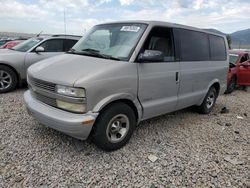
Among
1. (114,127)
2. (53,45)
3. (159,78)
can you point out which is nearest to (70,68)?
(114,127)

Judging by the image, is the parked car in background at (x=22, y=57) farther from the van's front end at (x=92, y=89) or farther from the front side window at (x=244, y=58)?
the front side window at (x=244, y=58)

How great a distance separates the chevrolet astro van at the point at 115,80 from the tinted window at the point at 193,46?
2 cm

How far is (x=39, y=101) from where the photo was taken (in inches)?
A: 141

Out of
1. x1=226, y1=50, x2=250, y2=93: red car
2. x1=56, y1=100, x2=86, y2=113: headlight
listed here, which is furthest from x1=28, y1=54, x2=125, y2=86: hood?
x1=226, y1=50, x2=250, y2=93: red car

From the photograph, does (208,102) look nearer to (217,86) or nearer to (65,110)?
(217,86)

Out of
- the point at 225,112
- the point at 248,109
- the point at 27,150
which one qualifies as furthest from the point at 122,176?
the point at 248,109

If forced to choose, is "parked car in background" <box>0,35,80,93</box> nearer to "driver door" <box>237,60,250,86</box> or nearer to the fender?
the fender

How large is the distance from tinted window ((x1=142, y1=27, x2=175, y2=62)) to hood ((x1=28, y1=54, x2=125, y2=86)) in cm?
82

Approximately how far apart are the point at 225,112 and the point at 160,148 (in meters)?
3.02

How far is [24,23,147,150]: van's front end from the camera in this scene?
305cm

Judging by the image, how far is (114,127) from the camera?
139 inches

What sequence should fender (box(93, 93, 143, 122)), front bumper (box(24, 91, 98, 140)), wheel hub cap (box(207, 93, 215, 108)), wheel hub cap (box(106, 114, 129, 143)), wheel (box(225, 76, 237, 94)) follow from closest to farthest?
front bumper (box(24, 91, 98, 140)), fender (box(93, 93, 143, 122)), wheel hub cap (box(106, 114, 129, 143)), wheel hub cap (box(207, 93, 215, 108)), wheel (box(225, 76, 237, 94))

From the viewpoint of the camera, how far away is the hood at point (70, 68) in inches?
122

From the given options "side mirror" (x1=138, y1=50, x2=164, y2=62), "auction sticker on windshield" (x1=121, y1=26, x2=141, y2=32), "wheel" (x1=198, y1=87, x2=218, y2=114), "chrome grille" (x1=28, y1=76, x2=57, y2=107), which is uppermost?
"auction sticker on windshield" (x1=121, y1=26, x2=141, y2=32)
